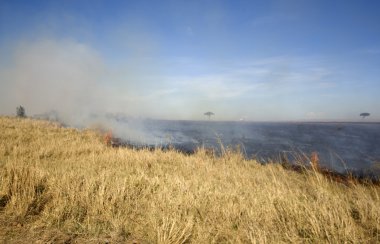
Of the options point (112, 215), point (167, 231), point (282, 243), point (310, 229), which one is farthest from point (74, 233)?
point (310, 229)

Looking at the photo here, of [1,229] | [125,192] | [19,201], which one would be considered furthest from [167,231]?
[19,201]

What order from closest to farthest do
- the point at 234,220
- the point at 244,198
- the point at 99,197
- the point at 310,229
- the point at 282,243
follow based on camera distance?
1. the point at 282,243
2. the point at 310,229
3. the point at 234,220
4. the point at 99,197
5. the point at 244,198

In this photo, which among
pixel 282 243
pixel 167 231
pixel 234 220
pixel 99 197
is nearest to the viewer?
pixel 282 243

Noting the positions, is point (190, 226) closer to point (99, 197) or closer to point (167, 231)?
point (167, 231)

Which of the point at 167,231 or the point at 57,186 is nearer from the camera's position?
the point at 167,231

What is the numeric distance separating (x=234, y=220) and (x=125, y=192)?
2272mm

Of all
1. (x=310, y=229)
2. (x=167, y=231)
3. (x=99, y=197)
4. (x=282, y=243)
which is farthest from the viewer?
(x=99, y=197)

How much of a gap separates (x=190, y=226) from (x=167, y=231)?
34cm

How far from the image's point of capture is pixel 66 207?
444 centimetres

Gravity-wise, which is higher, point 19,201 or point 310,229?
point 19,201

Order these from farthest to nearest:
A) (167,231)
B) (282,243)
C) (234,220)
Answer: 1. (234,220)
2. (167,231)
3. (282,243)

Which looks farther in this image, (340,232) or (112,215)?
(112,215)

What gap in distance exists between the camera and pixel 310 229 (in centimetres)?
394

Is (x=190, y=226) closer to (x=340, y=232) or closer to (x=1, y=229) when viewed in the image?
(x=340, y=232)
